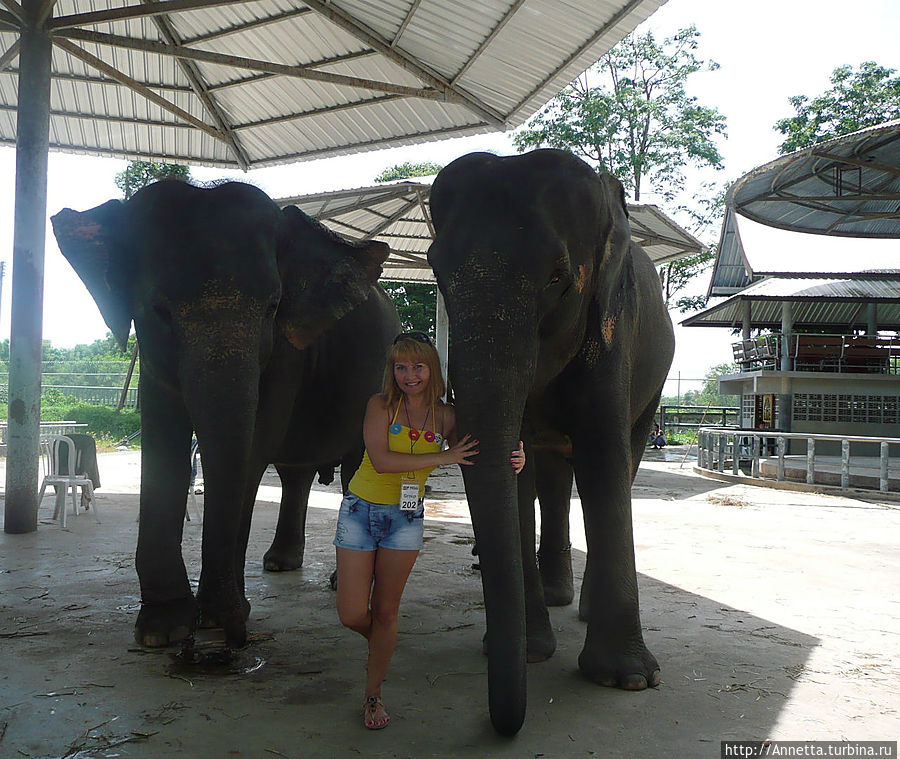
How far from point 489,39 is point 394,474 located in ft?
21.8

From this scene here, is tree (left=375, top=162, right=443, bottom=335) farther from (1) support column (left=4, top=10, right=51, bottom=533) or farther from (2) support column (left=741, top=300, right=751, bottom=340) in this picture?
(1) support column (left=4, top=10, right=51, bottom=533)

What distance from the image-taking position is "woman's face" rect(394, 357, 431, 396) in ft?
10.9

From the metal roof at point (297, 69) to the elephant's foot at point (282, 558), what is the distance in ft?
16.5

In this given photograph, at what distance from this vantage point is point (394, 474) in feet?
11.0

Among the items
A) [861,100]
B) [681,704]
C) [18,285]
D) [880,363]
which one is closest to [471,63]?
[18,285]

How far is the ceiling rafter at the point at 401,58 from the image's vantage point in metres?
8.49

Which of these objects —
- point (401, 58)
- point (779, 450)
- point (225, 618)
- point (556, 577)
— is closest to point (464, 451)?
point (225, 618)

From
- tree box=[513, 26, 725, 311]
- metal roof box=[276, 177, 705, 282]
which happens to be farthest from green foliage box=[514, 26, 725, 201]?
metal roof box=[276, 177, 705, 282]

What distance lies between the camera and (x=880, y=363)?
74.6ft

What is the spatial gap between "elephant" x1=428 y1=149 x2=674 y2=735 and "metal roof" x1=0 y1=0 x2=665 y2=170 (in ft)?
15.3

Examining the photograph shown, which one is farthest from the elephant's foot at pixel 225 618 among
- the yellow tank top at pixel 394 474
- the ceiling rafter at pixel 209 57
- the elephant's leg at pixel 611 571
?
the ceiling rafter at pixel 209 57

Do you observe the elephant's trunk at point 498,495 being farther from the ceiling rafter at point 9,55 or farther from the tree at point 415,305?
the tree at point 415,305

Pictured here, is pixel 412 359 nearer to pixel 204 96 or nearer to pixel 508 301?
pixel 508 301

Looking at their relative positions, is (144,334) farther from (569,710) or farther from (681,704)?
(681,704)
